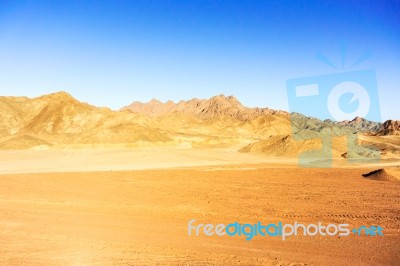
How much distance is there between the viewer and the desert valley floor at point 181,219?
849 cm

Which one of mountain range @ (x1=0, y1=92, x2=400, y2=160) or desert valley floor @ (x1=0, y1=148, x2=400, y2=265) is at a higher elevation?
mountain range @ (x1=0, y1=92, x2=400, y2=160)

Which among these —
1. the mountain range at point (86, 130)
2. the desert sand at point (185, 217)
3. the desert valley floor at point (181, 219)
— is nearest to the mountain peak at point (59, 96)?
the mountain range at point (86, 130)

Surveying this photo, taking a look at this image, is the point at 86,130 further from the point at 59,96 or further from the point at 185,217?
the point at 185,217

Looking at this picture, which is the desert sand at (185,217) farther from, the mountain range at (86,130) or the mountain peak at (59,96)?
the mountain peak at (59,96)

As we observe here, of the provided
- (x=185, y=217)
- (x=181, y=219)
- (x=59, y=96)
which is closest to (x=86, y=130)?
(x=59, y=96)

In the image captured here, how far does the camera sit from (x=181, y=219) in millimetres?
12273

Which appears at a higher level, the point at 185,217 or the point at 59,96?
the point at 59,96

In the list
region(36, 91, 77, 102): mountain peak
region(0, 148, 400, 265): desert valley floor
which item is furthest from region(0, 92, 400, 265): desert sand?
region(36, 91, 77, 102): mountain peak

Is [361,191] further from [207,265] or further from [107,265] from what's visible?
[107,265]

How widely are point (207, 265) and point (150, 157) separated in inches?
1669

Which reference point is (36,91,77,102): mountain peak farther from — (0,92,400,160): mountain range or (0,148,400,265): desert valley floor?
(0,148,400,265): desert valley floor

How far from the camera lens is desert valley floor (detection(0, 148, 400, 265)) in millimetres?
8492

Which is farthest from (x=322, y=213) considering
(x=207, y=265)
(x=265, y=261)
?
(x=207, y=265)

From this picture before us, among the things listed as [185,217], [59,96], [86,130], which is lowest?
[185,217]
